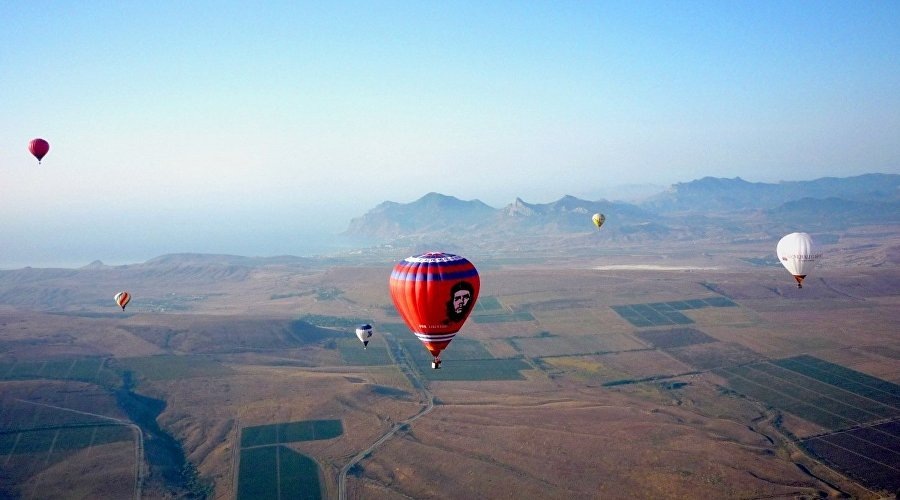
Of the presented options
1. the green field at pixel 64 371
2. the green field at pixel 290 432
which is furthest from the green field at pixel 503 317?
the green field at pixel 64 371

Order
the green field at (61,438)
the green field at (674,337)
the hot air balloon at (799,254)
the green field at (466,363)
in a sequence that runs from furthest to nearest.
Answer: the green field at (674,337) → the green field at (466,363) → the hot air balloon at (799,254) → the green field at (61,438)

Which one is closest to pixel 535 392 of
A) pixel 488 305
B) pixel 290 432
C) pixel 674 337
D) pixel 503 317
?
pixel 290 432

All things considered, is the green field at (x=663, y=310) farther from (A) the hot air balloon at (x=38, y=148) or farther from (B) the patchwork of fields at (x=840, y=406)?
(A) the hot air balloon at (x=38, y=148)

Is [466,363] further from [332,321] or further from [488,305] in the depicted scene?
[332,321]

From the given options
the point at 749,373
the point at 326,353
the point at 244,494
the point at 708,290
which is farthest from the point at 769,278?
the point at 244,494

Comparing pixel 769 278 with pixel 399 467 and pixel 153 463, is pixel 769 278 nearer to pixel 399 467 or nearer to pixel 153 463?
pixel 399 467

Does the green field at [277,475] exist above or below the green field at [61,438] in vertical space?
below
